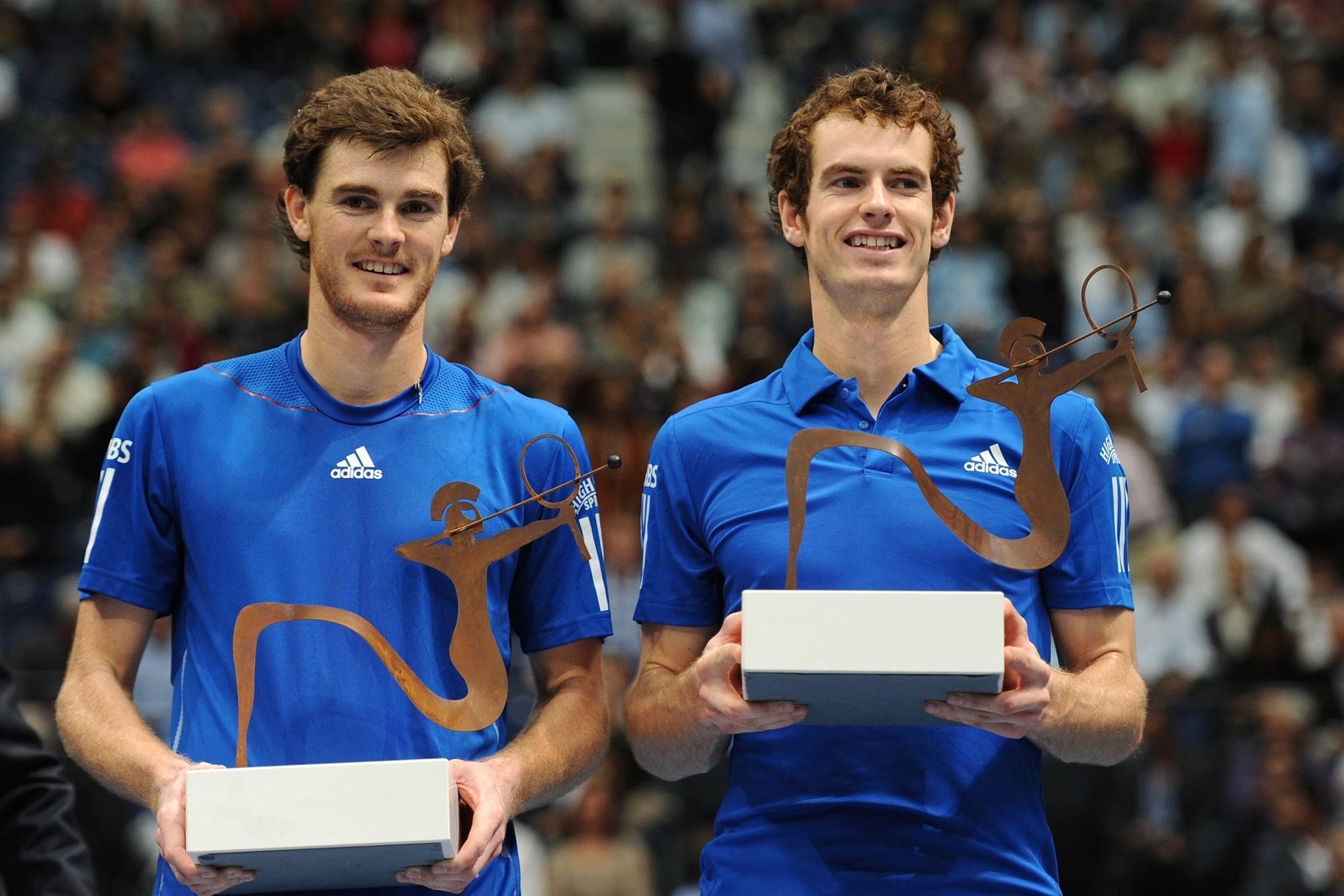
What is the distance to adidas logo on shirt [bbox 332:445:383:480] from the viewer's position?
329cm

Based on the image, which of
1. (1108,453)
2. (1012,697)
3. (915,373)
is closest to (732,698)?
(1012,697)

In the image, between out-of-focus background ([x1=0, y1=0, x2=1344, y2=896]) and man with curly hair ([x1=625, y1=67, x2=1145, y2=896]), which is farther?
out-of-focus background ([x1=0, y1=0, x2=1344, y2=896])

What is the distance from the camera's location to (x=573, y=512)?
330 centimetres

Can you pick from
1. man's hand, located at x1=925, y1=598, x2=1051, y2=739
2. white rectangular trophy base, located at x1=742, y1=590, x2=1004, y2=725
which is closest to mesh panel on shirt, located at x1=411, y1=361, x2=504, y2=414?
white rectangular trophy base, located at x1=742, y1=590, x2=1004, y2=725

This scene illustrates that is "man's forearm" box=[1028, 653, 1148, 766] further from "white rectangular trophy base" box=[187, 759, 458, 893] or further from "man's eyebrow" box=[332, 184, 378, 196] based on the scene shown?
"man's eyebrow" box=[332, 184, 378, 196]

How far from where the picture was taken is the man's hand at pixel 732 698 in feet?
9.53

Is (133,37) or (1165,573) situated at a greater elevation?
(133,37)

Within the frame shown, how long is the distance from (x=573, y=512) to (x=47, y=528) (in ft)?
21.1

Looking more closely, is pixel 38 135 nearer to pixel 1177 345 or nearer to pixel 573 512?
pixel 1177 345

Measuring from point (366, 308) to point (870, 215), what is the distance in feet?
3.20

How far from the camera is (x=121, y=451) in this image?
132 inches

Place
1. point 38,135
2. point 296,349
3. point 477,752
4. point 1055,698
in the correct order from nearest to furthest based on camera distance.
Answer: point 1055,698, point 477,752, point 296,349, point 38,135

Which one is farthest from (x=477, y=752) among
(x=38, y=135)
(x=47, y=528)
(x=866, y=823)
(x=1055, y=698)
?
(x=38, y=135)

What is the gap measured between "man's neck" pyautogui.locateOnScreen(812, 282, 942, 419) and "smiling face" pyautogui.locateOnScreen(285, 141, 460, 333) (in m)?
0.80
